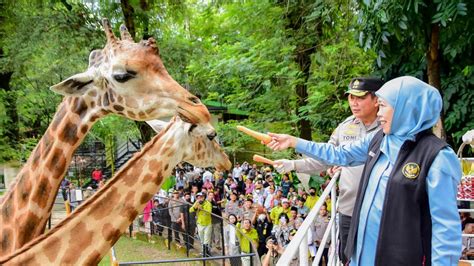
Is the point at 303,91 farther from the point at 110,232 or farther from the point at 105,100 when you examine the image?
the point at 110,232

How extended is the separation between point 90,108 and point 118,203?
35.9 inches

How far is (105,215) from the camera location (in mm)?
2658

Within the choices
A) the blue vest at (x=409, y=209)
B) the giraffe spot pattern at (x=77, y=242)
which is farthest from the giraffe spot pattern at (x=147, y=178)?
the blue vest at (x=409, y=209)

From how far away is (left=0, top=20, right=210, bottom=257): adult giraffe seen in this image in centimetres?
302

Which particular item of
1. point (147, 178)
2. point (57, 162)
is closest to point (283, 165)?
point (147, 178)

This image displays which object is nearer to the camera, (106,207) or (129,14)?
(106,207)

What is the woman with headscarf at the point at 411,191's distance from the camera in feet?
6.44

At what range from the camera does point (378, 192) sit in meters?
2.26

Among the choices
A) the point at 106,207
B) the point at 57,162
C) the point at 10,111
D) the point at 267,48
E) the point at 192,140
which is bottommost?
the point at 106,207

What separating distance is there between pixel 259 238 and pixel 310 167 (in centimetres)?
606

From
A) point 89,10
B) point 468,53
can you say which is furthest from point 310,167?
point 89,10

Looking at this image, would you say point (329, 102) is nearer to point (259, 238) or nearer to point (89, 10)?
point (259, 238)

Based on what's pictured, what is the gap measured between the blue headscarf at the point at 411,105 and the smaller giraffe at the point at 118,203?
127cm

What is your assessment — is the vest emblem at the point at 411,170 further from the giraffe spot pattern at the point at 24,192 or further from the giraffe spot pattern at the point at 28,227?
the giraffe spot pattern at the point at 24,192
